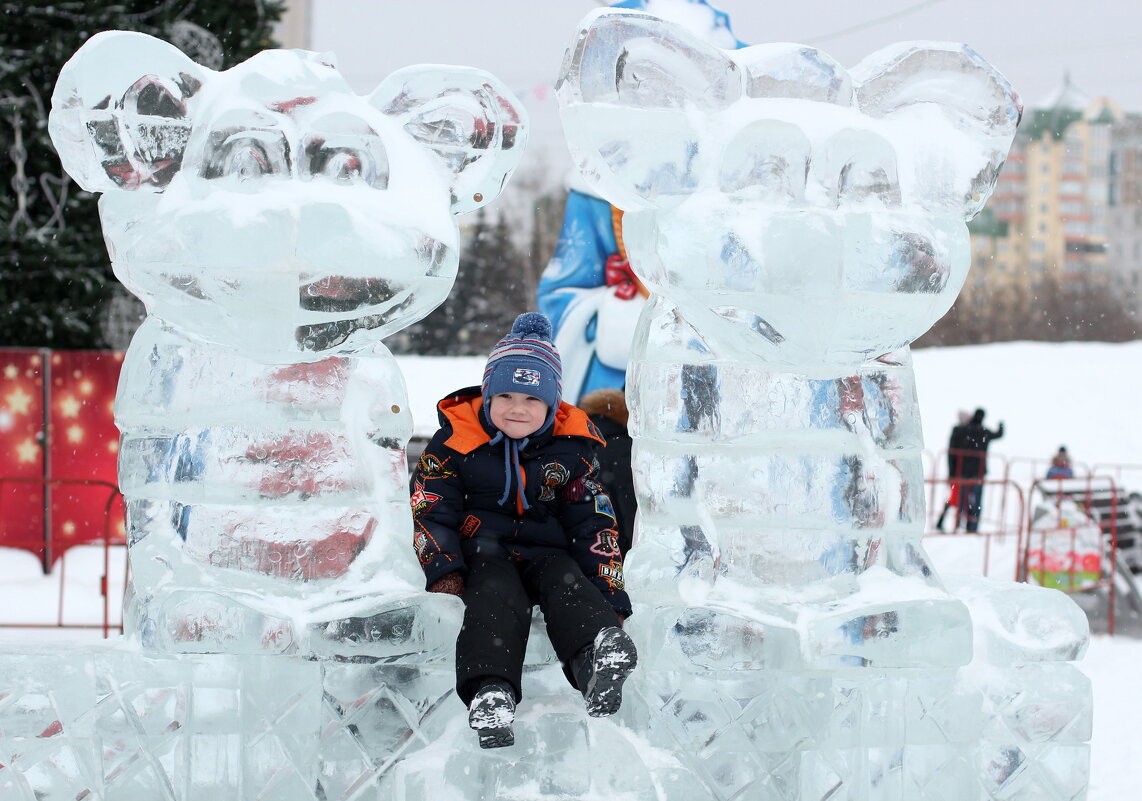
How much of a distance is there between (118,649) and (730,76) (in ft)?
4.58

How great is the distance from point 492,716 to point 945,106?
1.24 meters

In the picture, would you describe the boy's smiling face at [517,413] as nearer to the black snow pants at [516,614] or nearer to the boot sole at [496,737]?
the black snow pants at [516,614]

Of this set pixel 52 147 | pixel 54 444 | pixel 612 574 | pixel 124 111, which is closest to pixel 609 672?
pixel 612 574

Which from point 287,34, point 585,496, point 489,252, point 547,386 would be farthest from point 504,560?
point 489,252

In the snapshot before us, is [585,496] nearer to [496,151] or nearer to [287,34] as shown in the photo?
[496,151]

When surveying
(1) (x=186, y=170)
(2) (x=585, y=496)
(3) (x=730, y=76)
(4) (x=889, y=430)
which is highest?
(3) (x=730, y=76)

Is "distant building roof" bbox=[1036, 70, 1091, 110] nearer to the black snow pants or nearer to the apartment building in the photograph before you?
the apartment building

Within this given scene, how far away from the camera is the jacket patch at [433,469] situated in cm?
222

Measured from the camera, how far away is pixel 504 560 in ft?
7.09

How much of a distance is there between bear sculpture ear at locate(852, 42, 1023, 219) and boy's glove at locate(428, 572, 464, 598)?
3.47ft

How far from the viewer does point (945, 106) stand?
73.9 inches

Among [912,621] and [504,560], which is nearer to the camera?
[912,621]

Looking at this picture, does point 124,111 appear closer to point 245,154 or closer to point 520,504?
point 245,154

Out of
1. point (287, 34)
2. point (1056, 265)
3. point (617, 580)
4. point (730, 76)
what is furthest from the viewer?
point (1056, 265)
